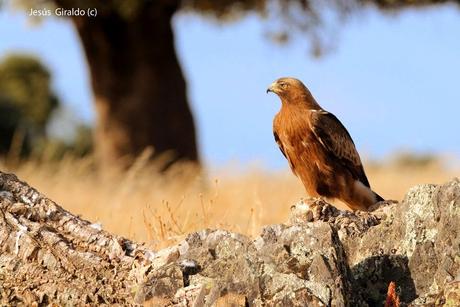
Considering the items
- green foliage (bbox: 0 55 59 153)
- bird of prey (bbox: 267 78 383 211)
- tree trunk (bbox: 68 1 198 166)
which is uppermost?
green foliage (bbox: 0 55 59 153)

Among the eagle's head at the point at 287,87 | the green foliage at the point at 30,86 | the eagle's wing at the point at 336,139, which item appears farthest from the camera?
the green foliage at the point at 30,86

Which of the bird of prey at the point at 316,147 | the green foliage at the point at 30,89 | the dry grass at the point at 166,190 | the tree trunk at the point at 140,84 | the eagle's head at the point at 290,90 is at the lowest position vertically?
the bird of prey at the point at 316,147

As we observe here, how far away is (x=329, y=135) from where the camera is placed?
7.07 m

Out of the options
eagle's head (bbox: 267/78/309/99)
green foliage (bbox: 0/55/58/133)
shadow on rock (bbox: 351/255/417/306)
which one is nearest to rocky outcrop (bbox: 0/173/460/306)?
shadow on rock (bbox: 351/255/417/306)

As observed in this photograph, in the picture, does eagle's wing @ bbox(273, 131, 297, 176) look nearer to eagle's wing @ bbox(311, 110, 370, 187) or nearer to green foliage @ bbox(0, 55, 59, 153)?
eagle's wing @ bbox(311, 110, 370, 187)

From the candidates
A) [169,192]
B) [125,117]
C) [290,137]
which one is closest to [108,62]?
[125,117]

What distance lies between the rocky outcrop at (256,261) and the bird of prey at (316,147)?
2.01m

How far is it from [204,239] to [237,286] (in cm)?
43

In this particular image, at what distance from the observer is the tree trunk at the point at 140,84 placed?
61.7 ft

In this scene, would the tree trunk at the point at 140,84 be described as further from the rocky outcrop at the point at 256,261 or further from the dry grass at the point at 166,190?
the rocky outcrop at the point at 256,261

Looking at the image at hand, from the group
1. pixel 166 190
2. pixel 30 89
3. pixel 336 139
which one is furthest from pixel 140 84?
pixel 30 89

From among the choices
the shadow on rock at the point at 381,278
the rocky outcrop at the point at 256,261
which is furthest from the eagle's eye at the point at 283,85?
the shadow on rock at the point at 381,278

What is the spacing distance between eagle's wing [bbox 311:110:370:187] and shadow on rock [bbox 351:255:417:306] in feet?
8.30

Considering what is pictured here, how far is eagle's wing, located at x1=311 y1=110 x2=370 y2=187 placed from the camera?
7027 millimetres
